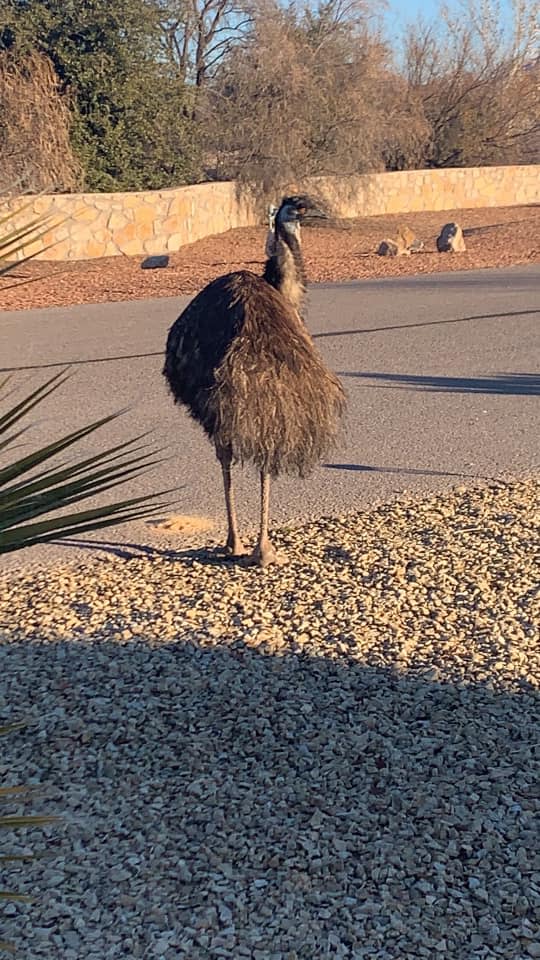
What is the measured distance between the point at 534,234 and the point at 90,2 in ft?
34.5

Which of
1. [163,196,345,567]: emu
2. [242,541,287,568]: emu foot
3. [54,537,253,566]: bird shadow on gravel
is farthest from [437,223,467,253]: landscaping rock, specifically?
[242,541,287,568]: emu foot

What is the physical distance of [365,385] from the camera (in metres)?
9.91

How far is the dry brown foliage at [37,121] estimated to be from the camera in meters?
21.2

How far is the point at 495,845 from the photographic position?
332 cm

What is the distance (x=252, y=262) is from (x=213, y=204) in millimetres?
9153


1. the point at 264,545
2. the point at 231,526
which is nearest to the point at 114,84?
the point at 231,526

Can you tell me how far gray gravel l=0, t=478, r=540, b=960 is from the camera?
305 cm

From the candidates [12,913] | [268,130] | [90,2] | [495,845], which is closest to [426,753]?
[495,845]

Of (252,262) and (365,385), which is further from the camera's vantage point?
(252,262)

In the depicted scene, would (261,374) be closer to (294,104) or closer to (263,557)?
(263,557)

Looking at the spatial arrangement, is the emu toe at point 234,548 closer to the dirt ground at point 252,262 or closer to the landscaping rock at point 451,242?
the dirt ground at point 252,262

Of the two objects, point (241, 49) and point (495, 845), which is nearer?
point (495, 845)

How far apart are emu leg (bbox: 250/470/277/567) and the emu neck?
3.00 ft

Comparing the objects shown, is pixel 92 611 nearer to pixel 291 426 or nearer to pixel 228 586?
pixel 228 586
